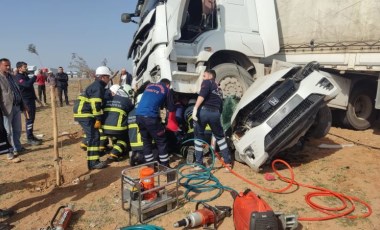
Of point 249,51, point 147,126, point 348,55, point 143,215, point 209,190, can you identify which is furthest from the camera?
point 249,51

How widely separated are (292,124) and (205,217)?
206 cm

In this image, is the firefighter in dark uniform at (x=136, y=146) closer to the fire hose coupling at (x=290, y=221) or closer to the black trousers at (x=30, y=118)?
the fire hose coupling at (x=290, y=221)

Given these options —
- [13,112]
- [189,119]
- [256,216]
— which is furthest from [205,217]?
[13,112]

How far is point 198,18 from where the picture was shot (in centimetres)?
643

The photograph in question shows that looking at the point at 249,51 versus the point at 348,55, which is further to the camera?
the point at 249,51

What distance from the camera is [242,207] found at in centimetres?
280

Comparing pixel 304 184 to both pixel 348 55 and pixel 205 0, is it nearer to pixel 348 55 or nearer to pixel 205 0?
pixel 348 55

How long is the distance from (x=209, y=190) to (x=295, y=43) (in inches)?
167

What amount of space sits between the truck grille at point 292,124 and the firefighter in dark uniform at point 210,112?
730 millimetres

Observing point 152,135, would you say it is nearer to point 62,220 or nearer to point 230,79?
point 62,220

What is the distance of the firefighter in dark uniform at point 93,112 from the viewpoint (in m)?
5.02

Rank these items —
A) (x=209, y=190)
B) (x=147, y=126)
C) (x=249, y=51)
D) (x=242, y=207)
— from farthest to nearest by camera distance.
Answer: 1. (x=249, y=51)
2. (x=147, y=126)
3. (x=209, y=190)
4. (x=242, y=207)

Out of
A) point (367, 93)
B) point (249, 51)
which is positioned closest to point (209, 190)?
point (249, 51)

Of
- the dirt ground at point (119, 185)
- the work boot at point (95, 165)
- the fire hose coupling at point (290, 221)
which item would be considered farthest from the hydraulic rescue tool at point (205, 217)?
the work boot at point (95, 165)
